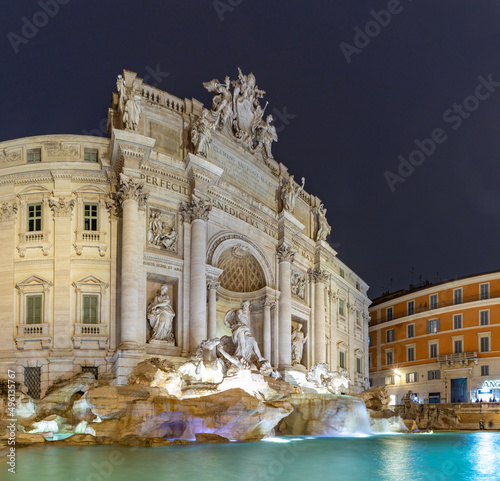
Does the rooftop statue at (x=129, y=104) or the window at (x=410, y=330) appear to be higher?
the rooftop statue at (x=129, y=104)

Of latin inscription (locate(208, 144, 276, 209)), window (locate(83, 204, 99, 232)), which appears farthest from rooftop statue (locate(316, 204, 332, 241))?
window (locate(83, 204, 99, 232))

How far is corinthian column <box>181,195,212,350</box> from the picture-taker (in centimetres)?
2512

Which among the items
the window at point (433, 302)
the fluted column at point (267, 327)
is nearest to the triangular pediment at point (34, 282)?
the fluted column at point (267, 327)

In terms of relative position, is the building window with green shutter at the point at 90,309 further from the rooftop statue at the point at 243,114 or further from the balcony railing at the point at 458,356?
the balcony railing at the point at 458,356

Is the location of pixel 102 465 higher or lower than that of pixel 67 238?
lower

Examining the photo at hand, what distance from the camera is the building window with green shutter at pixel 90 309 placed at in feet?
78.8

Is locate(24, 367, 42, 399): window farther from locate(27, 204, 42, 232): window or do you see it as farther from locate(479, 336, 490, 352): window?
locate(479, 336, 490, 352): window

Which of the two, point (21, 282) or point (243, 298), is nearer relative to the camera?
point (21, 282)

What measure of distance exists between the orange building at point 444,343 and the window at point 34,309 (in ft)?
110

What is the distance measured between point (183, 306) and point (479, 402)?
26.3 m

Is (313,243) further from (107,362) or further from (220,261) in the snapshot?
(107,362)

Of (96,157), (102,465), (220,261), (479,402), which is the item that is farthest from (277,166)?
(102,465)

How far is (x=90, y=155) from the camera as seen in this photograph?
25.5 metres

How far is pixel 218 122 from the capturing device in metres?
30.8
